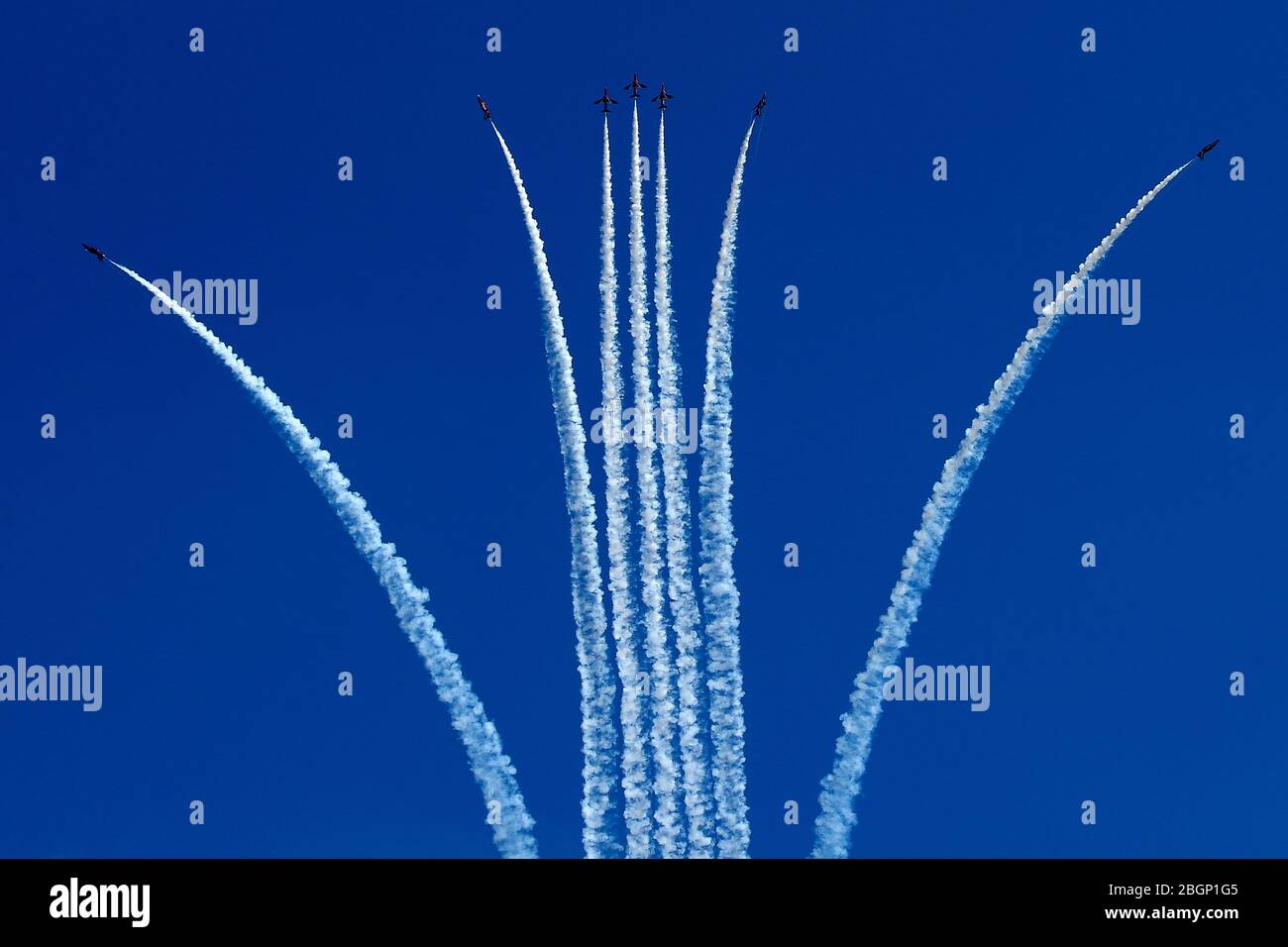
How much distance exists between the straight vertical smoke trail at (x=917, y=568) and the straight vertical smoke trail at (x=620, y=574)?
5811 millimetres

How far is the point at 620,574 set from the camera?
1533 inches

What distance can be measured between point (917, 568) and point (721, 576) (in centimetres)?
619

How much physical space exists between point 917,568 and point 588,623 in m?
10.5

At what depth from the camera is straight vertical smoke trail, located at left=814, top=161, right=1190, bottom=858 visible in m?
39.2

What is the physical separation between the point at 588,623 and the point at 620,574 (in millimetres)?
1843

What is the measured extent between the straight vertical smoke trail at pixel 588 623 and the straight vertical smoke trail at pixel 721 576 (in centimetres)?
333

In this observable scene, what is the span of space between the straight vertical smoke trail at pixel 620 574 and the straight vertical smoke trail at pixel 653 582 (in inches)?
18.2

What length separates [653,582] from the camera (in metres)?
38.9

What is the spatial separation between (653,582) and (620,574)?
1.06 metres

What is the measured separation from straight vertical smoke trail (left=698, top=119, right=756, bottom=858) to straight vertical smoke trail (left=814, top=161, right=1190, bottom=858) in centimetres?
308

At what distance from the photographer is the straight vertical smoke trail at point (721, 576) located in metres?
38.6

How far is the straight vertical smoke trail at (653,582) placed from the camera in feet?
126
